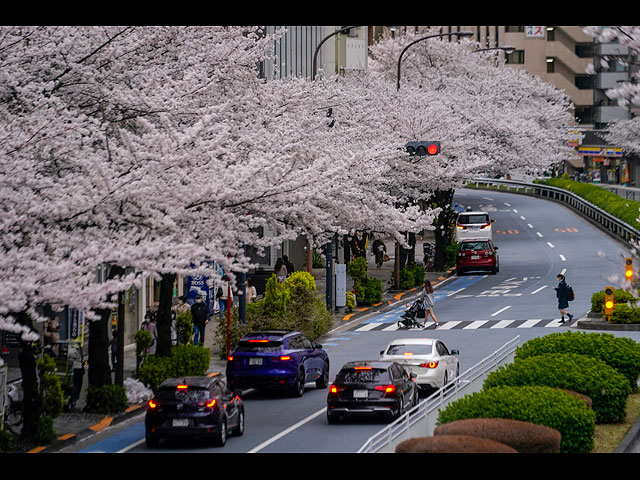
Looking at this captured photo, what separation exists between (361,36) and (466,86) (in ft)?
32.5

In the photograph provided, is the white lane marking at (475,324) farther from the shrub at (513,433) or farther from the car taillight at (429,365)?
the shrub at (513,433)

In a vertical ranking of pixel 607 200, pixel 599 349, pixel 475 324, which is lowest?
pixel 475 324

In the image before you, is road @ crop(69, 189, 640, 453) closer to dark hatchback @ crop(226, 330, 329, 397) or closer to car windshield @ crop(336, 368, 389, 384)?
dark hatchback @ crop(226, 330, 329, 397)

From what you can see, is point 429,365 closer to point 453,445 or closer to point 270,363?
point 270,363

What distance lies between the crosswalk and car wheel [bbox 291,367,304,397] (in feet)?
39.6

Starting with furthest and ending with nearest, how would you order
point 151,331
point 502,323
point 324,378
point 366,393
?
point 502,323 → point 151,331 → point 324,378 → point 366,393

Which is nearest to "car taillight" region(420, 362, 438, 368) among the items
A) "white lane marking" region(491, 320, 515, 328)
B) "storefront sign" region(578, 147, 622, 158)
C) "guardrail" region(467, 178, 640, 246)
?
"white lane marking" region(491, 320, 515, 328)

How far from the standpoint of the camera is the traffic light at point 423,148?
3794cm

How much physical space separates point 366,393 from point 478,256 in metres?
33.2

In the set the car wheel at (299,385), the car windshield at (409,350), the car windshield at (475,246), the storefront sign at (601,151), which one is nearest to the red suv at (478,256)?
the car windshield at (475,246)

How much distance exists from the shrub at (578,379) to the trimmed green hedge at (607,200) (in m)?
41.6

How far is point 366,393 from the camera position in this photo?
74.6ft

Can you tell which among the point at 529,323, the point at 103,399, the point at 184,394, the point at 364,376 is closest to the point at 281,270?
the point at 529,323
